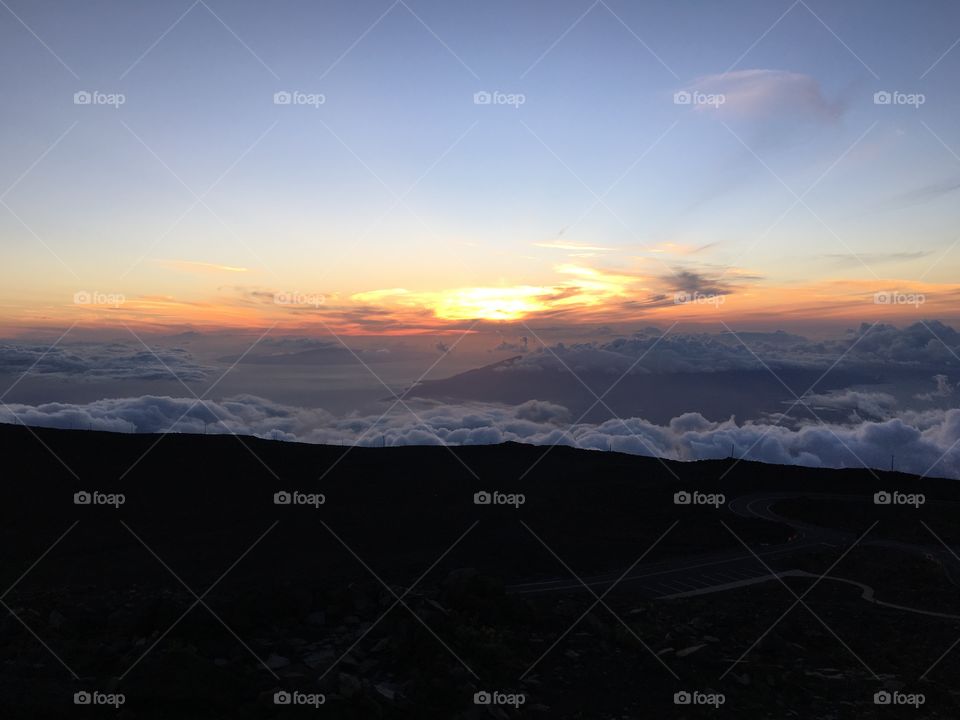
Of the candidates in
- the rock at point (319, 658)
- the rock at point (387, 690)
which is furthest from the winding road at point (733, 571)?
the rock at point (387, 690)

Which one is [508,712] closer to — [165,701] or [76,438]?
[165,701]

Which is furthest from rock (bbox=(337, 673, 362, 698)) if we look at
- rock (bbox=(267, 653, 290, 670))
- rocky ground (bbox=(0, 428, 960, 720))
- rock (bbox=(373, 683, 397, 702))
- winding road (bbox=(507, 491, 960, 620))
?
winding road (bbox=(507, 491, 960, 620))

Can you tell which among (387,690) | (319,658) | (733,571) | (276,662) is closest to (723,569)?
(733,571)

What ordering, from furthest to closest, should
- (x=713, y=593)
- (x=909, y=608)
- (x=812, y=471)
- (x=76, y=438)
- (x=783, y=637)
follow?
(x=812, y=471) → (x=76, y=438) → (x=713, y=593) → (x=909, y=608) → (x=783, y=637)

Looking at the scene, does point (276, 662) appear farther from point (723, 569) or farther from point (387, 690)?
point (723, 569)

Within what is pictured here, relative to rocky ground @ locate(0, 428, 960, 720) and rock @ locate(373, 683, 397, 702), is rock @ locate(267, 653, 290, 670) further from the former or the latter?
rock @ locate(373, 683, 397, 702)

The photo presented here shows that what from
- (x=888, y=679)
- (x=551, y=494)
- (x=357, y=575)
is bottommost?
(x=888, y=679)

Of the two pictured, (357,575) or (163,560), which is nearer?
(357,575)

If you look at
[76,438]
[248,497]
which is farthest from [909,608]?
[76,438]

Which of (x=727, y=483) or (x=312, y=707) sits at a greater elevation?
(x=727, y=483)

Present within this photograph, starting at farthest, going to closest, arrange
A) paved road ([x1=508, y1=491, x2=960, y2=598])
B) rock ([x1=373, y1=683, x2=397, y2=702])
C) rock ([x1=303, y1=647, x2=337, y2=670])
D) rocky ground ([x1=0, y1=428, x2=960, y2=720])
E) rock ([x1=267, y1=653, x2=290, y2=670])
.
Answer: paved road ([x1=508, y1=491, x2=960, y2=598])
rock ([x1=303, y1=647, x2=337, y2=670])
rock ([x1=267, y1=653, x2=290, y2=670])
rocky ground ([x1=0, y1=428, x2=960, y2=720])
rock ([x1=373, y1=683, x2=397, y2=702])

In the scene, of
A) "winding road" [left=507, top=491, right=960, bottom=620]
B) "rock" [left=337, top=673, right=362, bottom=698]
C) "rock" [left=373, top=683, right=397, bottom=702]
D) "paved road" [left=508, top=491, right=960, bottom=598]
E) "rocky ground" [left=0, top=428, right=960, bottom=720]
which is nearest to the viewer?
"rock" [left=337, top=673, right=362, bottom=698]
